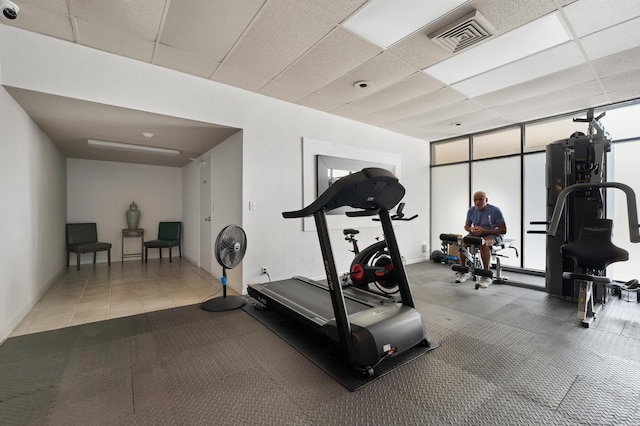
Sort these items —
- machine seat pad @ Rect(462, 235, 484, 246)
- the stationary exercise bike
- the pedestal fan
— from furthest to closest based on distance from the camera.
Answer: machine seat pad @ Rect(462, 235, 484, 246) < the stationary exercise bike < the pedestal fan

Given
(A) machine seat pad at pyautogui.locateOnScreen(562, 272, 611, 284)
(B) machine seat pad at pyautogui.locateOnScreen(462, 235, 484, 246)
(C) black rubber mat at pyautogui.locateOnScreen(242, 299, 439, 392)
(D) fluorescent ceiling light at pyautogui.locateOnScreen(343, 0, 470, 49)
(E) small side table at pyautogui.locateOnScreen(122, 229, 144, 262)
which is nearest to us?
(C) black rubber mat at pyautogui.locateOnScreen(242, 299, 439, 392)

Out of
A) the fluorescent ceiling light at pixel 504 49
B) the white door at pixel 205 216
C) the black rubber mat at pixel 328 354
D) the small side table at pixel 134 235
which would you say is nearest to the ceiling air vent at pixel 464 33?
the fluorescent ceiling light at pixel 504 49

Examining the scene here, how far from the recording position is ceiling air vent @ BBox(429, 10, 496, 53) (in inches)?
94.7

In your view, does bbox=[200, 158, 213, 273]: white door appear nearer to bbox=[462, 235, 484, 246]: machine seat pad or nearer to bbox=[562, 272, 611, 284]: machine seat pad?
bbox=[462, 235, 484, 246]: machine seat pad

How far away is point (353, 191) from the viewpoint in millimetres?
2113

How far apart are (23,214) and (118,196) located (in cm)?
374

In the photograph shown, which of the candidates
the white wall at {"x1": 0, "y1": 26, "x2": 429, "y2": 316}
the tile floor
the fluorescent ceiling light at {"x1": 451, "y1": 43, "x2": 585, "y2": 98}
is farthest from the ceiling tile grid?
the tile floor

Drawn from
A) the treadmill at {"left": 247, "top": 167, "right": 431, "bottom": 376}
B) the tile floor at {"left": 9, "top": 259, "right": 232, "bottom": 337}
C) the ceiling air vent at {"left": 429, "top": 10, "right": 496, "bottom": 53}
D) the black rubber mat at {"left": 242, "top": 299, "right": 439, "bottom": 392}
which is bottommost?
the black rubber mat at {"left": 242, "top": 299, "right": 439, "bottom": 392}

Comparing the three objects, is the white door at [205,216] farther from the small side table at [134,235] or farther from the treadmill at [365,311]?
the treadmill at [365,311]

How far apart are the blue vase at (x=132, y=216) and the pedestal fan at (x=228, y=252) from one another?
13.8 ft

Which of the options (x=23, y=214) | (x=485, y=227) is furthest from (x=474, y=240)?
A: (x=23, y=214)

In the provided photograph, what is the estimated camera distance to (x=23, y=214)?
3098 mm

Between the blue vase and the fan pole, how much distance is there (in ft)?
13.5

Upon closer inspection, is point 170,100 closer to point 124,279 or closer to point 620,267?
point 124,279
